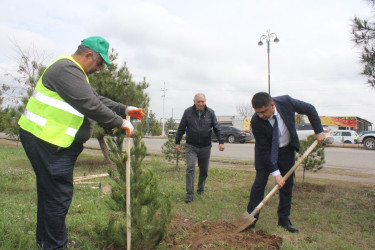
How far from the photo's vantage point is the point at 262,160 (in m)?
3.90

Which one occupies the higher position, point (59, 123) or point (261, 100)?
point (261, 100)

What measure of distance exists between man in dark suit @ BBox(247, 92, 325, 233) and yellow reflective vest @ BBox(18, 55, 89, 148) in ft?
6.96

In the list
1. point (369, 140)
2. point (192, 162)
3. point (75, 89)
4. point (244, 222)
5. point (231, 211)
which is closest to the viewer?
point (75, 89)

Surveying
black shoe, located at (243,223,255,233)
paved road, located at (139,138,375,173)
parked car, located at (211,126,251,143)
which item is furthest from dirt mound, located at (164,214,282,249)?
parked car, located at (211,126,251,143)

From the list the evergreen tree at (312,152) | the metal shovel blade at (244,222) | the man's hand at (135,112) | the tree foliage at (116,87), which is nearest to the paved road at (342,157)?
the evergreen tree at (312,152)

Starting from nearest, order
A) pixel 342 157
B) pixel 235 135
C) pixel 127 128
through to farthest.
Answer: pixel 127 128 → pixel 342 157 → pixel 235 135

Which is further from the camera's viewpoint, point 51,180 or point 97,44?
point 97,44

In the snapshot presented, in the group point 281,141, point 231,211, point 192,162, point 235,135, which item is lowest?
point 231,211

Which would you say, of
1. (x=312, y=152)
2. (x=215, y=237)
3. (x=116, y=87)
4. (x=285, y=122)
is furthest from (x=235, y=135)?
(x=215, y=237)

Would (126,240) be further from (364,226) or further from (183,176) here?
(183,176)

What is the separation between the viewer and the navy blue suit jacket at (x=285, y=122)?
373 centimetres

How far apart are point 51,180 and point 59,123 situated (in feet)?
1.55

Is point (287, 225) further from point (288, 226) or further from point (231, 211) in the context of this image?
point (231, 211)

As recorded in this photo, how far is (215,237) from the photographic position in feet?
10.5
